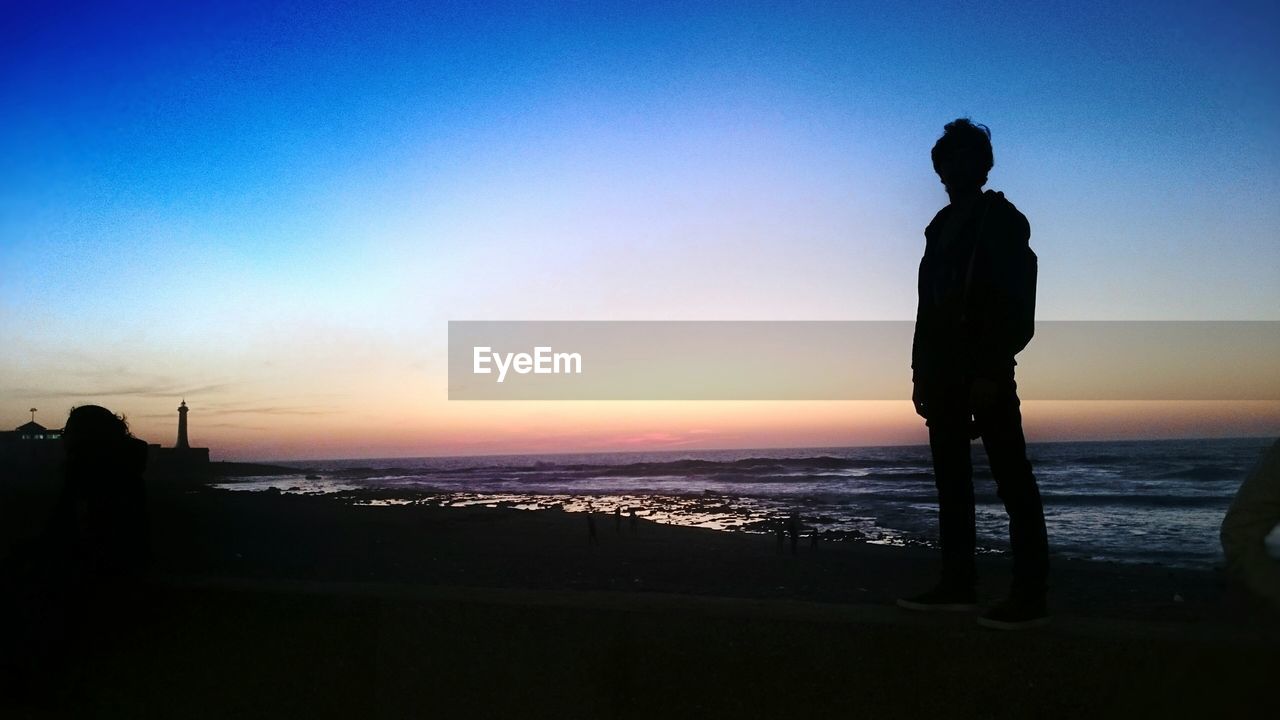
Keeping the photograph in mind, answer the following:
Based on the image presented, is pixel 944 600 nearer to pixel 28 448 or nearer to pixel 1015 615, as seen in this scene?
pixel 1015 615

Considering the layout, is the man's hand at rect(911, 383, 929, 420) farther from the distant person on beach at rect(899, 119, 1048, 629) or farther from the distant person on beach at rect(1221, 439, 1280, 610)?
the distant person on beach at rect(1221, 439, 1280, 610)

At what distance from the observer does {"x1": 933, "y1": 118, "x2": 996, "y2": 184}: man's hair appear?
2.94 m

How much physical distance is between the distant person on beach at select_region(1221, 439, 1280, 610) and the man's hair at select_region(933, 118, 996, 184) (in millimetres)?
2141

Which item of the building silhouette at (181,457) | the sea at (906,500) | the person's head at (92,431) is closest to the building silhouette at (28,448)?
the building silhouette at (181,457)

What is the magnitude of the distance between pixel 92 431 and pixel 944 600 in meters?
3.15

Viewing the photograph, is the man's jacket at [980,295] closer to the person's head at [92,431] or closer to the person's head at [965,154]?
the person's head at [965,154]

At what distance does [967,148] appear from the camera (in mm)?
2949

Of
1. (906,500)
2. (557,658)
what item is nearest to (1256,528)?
(557,658)

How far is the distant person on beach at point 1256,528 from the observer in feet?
3.08

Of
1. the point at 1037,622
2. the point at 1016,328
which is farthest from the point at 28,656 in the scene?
the point at 1016,328

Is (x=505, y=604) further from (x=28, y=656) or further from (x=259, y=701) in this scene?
(x=28, y=656)

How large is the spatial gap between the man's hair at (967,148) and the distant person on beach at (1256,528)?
84.3 inches

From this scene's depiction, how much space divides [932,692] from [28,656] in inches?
108

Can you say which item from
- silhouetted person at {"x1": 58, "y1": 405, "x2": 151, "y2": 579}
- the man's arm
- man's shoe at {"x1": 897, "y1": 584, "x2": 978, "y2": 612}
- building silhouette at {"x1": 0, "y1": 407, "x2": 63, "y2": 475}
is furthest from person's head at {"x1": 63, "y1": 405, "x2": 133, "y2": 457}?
building silhouette at {"x1": 0, "y1": 407, "x2": 63, "y2": 475}
